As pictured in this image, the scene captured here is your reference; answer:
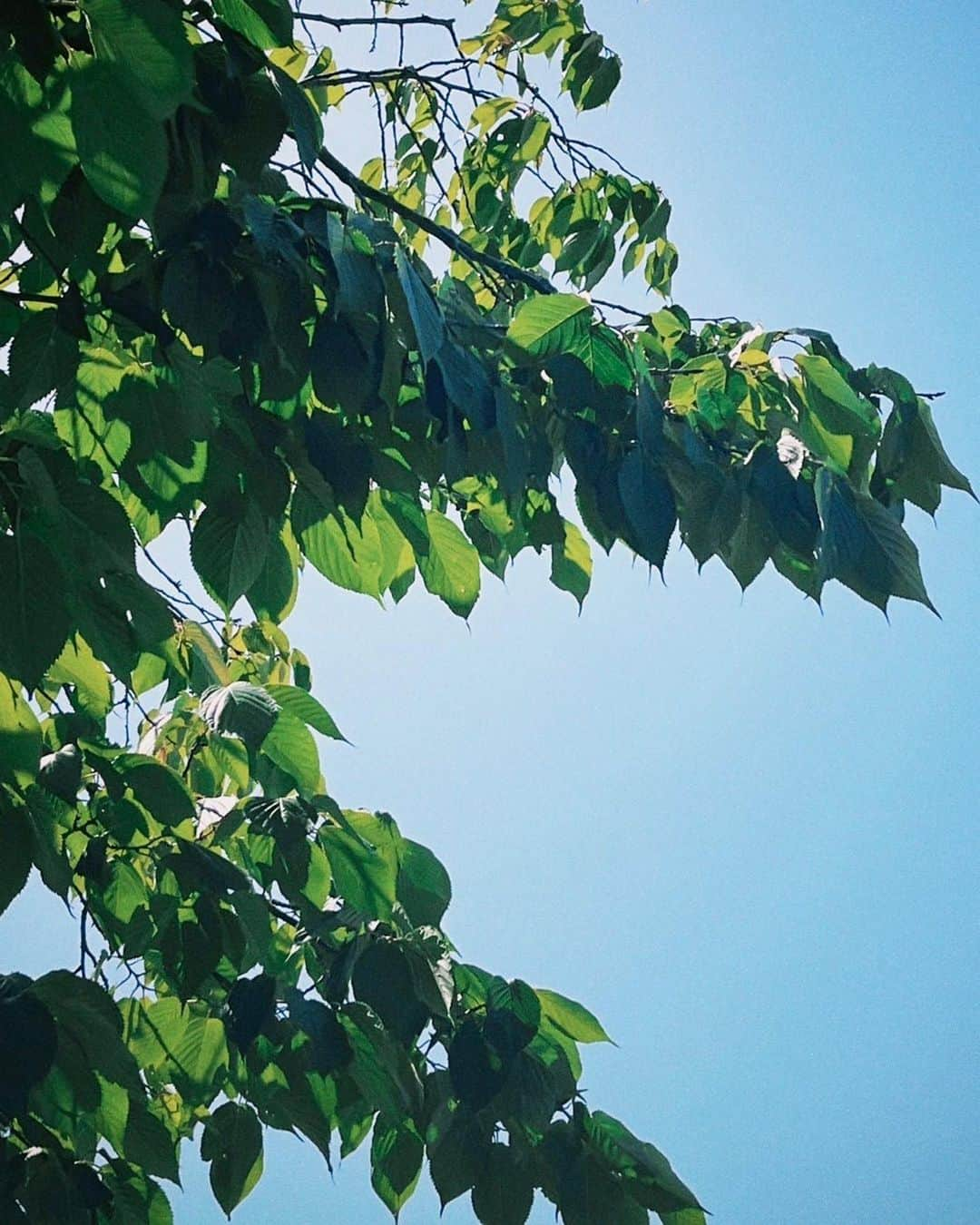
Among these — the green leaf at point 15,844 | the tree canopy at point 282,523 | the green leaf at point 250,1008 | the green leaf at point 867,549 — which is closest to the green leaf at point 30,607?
the tree canopy at point 282,523

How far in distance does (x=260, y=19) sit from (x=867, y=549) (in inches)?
14.5

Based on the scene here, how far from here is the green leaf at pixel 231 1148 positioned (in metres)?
0.80

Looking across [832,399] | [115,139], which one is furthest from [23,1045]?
[832,399]

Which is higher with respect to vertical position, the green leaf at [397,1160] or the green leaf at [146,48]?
the green leaf at [146,48]

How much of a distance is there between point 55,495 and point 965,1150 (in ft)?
25.1

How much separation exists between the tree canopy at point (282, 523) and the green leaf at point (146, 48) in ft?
0.13

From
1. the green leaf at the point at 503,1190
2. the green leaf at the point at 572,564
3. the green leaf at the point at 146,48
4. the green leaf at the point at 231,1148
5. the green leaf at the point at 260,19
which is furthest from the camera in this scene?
the green leaf at the point at 572,564

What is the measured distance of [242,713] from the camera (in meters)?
0.77

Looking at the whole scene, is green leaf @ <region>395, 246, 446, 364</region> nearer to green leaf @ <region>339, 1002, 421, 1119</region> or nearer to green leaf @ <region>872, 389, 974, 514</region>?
green leaf @ <region>872, 389, 974, 514</region>

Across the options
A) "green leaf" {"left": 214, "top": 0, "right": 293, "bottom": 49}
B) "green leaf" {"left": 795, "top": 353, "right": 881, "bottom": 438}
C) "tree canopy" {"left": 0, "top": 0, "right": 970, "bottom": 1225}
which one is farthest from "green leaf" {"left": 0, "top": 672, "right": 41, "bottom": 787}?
"green leaf" {"left": 795, "top": 353, "right": 881, "bottom": 438}

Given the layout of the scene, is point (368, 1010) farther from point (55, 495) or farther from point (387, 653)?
point (387, 653)

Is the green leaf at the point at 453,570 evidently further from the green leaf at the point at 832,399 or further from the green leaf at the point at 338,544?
the green leaf at the point at 832,399

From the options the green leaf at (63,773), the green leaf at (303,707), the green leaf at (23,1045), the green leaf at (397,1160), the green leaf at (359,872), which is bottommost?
the green leaf at (23,1045)

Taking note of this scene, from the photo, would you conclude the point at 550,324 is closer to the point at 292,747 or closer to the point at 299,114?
the point at 299,114
